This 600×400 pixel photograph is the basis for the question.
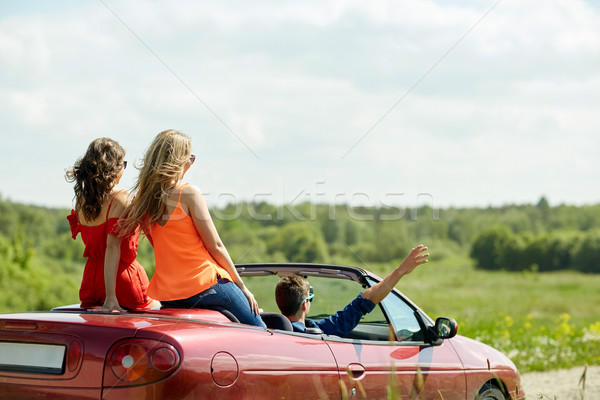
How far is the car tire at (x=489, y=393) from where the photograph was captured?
482cm

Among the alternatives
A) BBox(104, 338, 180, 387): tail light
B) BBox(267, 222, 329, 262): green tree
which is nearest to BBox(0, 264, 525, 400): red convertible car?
BBox(104, 338, 180, 387): tail light

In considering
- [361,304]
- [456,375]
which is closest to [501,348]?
[456,375]

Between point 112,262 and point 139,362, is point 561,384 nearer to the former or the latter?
point 112,262

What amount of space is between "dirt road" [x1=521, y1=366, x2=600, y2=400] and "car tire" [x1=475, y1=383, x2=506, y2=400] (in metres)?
2.63

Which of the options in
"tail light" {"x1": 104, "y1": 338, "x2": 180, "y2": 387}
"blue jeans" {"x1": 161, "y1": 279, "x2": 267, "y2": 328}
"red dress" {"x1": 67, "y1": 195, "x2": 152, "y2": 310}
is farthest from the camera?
"red dress" {"x1": 67, "y1": 195, "x2": 152, "y2": 310}

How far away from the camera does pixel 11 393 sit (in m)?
3.28

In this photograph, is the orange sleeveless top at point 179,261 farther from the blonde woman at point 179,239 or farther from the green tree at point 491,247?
the green tree at point 491,247

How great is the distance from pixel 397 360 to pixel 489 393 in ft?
3.60

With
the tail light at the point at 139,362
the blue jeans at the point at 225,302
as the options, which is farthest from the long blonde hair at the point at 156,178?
the tail light at the point at 139,362

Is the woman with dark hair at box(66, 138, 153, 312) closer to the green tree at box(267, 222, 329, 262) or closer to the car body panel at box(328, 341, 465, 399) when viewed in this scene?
the car body panel at box(328, 341, 465, 399)

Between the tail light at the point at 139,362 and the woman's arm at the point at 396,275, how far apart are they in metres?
1.54

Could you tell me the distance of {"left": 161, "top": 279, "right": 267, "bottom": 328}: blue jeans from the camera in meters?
3.82

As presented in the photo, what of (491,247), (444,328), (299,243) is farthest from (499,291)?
(444,328)

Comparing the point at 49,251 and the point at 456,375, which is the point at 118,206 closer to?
the point at 456,375
